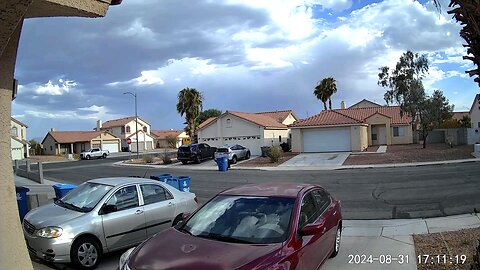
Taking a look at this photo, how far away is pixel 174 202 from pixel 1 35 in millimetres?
5066

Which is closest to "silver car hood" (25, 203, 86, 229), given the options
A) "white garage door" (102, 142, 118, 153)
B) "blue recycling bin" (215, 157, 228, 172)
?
"blue recycling bin" (215, 157, 228, 172)

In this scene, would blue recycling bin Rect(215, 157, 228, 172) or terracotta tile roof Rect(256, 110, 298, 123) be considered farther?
terracotta tile roof Rect(256, 110, 298, 123)

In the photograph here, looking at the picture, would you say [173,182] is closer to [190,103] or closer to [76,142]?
[190,103]

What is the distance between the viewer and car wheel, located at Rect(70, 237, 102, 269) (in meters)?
6.18

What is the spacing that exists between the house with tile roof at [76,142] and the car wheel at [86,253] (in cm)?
7331

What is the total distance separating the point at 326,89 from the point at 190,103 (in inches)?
797

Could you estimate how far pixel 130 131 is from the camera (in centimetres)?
8756

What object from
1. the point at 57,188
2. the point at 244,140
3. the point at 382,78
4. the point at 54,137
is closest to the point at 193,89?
the point at 244,140

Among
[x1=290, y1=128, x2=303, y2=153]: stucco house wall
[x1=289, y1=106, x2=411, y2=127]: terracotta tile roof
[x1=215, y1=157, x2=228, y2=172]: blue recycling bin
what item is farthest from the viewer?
[x1=290, y1=128, x2=303, y2=153]: stucco house wall

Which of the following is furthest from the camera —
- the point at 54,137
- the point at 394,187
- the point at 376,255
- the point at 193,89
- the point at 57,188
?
the point at 54,137

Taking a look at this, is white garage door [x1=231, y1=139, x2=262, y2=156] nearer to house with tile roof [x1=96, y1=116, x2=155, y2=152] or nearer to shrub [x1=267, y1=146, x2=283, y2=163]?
shrub [x1=267, y1=146, x2=283, y2=163]

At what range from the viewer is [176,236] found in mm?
4598

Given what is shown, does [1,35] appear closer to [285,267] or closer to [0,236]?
[0,236]

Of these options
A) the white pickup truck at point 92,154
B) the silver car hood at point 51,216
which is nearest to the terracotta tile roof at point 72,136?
the white pickup truck at point 92,154
